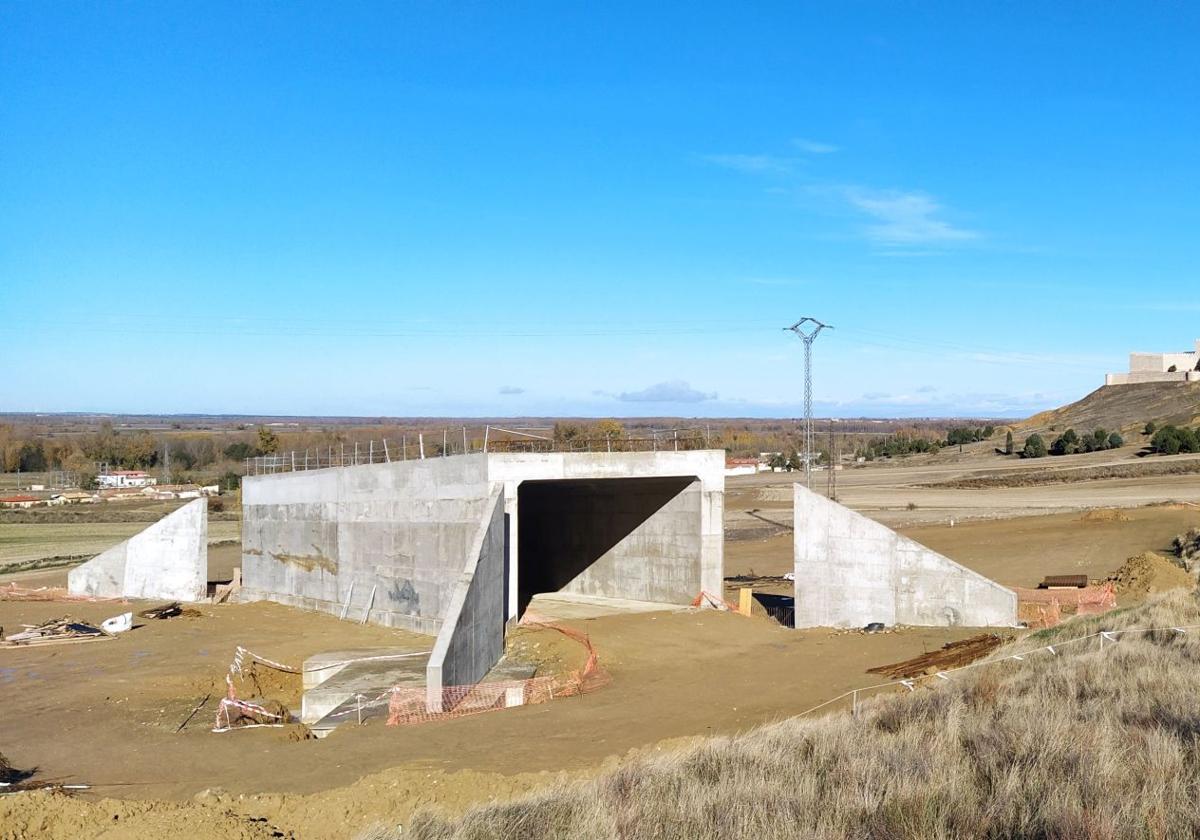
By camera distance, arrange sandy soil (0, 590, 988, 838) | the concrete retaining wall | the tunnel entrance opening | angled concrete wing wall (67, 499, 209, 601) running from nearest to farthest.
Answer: sandy soil (0, 590, 988, 838), the concrete retaining wall, the tunnel entrance opening, angled concrete wing wall (67, 499, 209, 601)

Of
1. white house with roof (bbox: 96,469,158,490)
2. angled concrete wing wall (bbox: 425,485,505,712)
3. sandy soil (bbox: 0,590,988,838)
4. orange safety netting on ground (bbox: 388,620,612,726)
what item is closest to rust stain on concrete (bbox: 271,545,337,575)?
sandy soil (bbox: 0,590,988,838)

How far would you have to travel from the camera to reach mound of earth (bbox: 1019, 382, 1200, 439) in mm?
88000

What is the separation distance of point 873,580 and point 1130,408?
3392 inches

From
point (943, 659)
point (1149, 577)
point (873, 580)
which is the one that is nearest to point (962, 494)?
point (1149, 577)

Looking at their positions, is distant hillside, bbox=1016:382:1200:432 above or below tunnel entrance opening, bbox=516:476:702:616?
above

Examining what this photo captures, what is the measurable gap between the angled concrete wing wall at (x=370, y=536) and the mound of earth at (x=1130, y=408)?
7285 centimetres

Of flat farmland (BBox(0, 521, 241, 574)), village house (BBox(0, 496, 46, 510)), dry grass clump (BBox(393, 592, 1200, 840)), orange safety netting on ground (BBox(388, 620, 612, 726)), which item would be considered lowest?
flat farmland (BBox(0, 521, 241, 574))

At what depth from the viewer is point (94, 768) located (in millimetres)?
15539

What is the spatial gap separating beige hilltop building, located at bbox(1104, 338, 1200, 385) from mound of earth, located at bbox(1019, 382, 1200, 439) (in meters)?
3.51

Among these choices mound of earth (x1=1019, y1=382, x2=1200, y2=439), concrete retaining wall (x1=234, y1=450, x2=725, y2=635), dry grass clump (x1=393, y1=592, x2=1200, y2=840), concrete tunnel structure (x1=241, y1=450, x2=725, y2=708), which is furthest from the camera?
Result: mound of earth (x1=1019, y1=382, x2=1200, y2=439)

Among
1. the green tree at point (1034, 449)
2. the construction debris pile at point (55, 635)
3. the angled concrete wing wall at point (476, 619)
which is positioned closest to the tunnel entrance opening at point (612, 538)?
the angled concrete wing wall at point (476, 619)

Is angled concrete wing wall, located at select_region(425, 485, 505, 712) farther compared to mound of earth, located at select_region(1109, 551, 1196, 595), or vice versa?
mound of earth, located at select_region(1109, 551, 1196, 595)

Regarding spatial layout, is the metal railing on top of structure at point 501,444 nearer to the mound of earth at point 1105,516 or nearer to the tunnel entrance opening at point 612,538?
the tunnel entrance opening at point 612,538

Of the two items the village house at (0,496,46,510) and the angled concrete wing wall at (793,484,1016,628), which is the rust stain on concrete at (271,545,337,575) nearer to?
the angled concrete wing wall at (793,484,1016,628)
